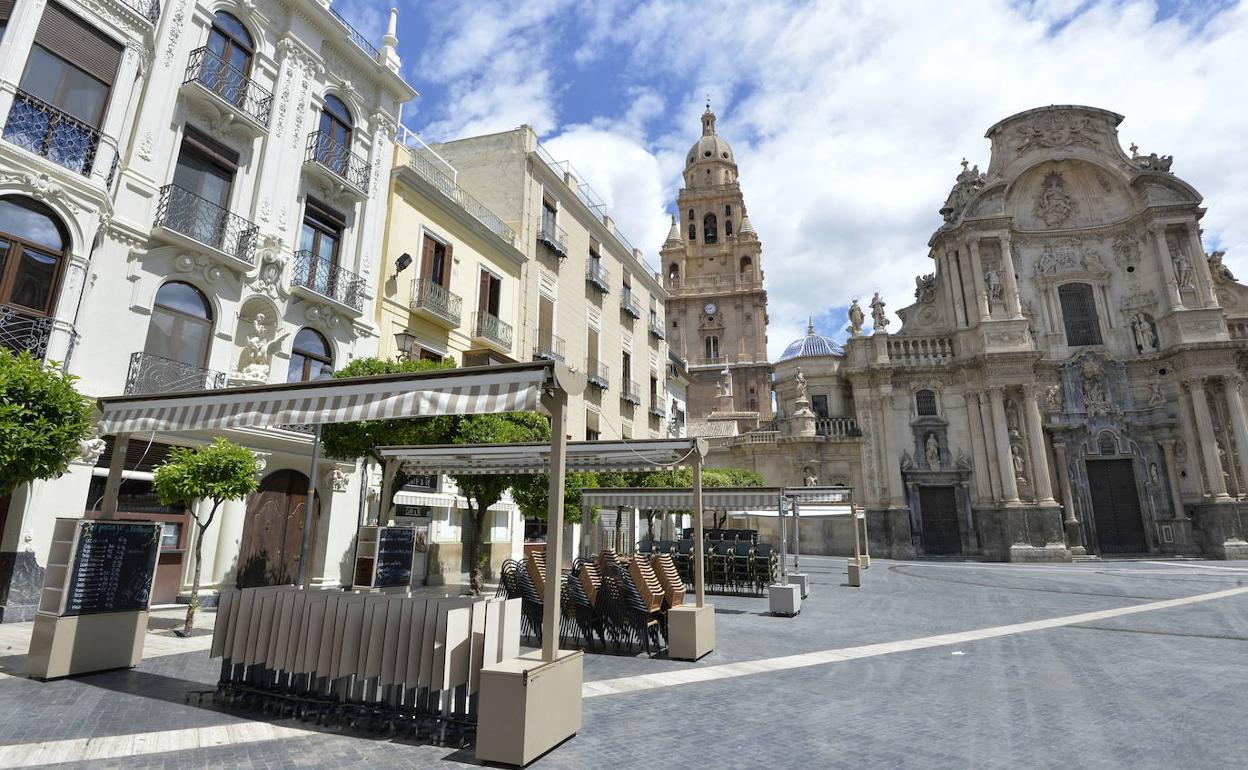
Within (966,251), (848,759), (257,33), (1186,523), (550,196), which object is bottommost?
(848,759)

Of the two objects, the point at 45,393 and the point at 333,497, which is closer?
the point at 45,393

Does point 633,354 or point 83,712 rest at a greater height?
point 633,354

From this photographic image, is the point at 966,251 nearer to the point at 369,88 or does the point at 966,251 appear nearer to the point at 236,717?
the point at 369,88

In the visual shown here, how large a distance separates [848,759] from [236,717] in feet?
17.9

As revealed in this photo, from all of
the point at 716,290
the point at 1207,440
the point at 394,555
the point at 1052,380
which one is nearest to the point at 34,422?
the point at 394,555

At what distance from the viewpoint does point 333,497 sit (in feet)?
50.8

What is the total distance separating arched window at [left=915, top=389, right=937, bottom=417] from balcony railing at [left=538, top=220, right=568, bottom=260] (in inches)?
905

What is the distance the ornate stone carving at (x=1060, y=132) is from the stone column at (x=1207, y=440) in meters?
15.1

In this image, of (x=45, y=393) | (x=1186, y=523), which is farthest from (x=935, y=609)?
(x=1186, y=523)

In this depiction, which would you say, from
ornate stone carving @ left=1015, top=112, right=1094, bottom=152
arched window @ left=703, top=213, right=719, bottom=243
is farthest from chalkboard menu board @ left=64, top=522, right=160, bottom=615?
arched window @ left=703, top=213, right=719, bottom=243

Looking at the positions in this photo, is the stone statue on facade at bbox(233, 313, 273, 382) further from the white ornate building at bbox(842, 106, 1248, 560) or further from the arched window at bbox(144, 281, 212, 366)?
the white ornate building at bbox(842, 106, 1248, 560)

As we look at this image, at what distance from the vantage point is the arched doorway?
45.3ft

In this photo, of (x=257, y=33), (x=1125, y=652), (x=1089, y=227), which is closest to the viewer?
(x=1125, y=652)

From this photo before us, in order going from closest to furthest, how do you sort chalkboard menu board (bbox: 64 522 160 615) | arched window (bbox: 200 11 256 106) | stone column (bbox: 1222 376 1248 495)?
chalkboard menu board (bbox: 64 522 160 615) → arched window (bbox: 200 11 256 106) → stone column (bbox: 1222 376 1248 495)
